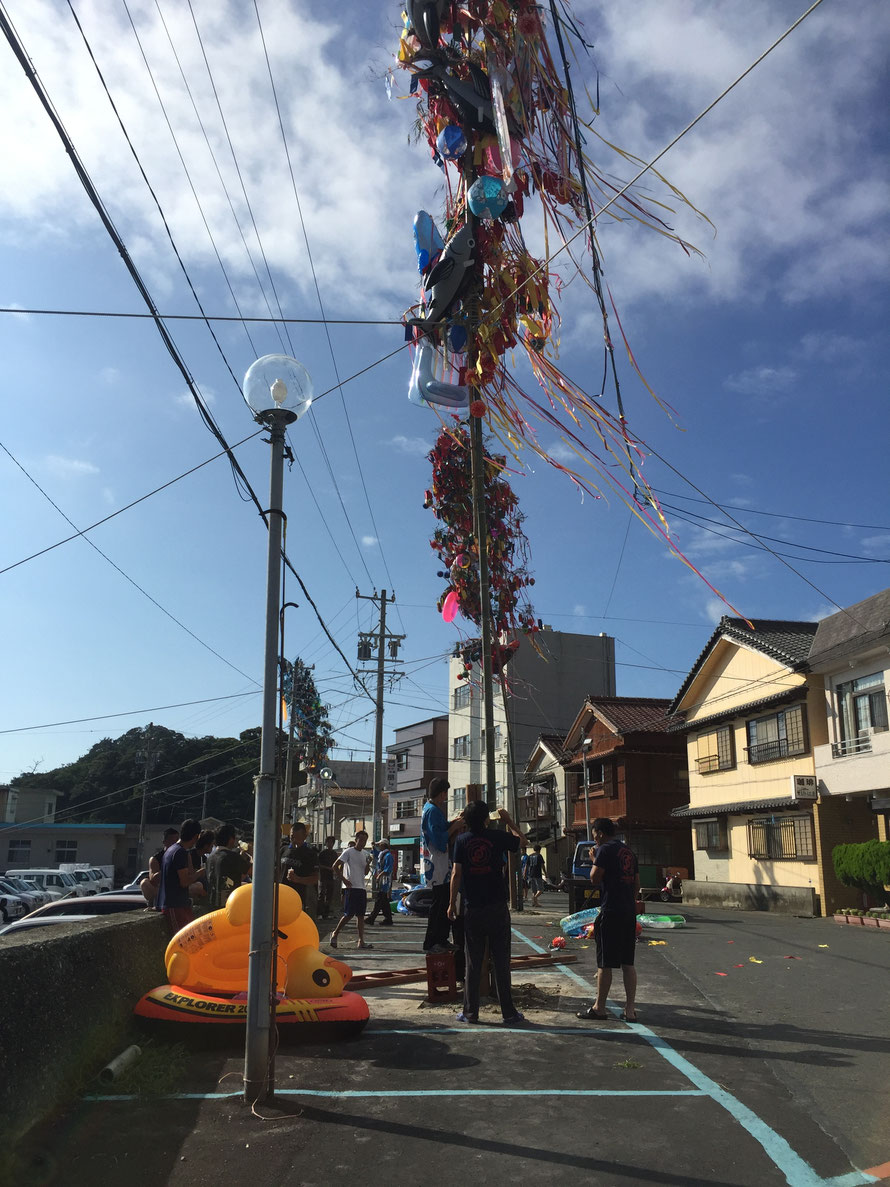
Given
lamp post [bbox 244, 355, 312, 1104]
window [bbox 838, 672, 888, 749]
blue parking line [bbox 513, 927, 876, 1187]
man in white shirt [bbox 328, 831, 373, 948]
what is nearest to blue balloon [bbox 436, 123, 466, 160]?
lamp post [bbox 244, 355, 312, 1104]

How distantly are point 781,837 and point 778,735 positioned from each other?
2991 mm

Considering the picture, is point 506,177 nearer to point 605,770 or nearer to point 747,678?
point 747,678

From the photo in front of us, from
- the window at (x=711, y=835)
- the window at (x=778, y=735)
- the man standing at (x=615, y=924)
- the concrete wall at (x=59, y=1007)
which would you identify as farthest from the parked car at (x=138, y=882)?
the window at (x=711, y=835)

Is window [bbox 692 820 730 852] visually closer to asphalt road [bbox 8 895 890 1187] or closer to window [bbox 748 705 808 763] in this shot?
window [bbox 748 705 808 763]

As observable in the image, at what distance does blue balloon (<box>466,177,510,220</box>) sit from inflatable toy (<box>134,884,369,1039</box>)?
6054 mm

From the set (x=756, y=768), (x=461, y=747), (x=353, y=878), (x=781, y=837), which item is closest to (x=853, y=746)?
(x=781, y=837)

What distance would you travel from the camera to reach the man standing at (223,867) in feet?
35.0

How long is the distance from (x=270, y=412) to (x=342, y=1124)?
424 centimetres

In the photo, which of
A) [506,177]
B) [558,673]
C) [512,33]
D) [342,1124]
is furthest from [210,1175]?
[558,673]

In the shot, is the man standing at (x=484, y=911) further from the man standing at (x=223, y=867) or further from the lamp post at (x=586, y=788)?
the lamp post at (x=586, y=788)

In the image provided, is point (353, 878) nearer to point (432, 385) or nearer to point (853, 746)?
point (432, 385)

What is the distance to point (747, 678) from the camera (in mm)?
29062

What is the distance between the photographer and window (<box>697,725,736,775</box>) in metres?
30.3

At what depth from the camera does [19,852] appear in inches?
2488
